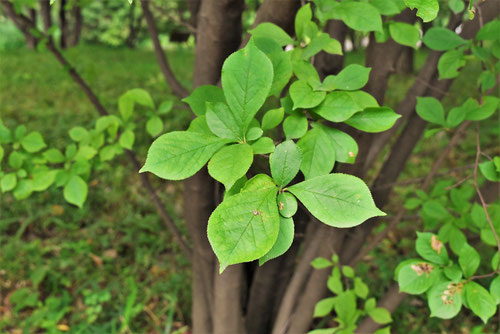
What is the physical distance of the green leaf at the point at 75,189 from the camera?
1177 millimetres

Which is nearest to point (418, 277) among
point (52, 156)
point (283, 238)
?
point (283, 238)

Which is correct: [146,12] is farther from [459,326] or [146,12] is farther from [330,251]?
[459,326]

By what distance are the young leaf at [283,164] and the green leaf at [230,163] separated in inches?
1.4

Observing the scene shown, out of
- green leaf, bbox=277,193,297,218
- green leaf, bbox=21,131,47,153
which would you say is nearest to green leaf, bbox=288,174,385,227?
green leaf, bbox=277,193,297,218

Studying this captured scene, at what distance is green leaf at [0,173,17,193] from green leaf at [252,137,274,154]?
0.87 meters

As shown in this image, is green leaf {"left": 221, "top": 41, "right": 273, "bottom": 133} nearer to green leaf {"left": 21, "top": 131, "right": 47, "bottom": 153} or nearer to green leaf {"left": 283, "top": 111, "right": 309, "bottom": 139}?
green leaf {"left": 283, "top": 111, "right": 309, "bottom": 139}

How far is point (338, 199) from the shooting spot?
0.53 m

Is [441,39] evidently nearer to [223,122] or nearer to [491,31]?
[491,31]

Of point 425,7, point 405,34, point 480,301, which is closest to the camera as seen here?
point 425,7

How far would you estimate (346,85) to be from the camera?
71 centimetres

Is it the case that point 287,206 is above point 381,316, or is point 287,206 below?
above

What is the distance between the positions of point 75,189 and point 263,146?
0.81 metres

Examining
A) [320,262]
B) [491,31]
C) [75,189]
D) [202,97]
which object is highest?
[491,31]

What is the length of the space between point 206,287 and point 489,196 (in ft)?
3.93
